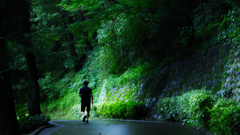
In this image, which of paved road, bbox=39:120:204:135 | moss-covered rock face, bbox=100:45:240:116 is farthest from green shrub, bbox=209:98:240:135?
moss-covered rock face, bbox=100:45:240:116

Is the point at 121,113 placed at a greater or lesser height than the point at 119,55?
lesser

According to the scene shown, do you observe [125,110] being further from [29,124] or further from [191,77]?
[29,124]

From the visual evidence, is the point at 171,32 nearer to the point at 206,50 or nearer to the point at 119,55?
the point at 206,50

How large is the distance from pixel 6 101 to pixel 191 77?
8820mm

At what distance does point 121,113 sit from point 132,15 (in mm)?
5910

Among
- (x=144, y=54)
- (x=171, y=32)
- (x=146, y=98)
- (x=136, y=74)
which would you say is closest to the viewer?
(x=171, y=32)

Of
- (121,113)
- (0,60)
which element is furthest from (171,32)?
(0,60)

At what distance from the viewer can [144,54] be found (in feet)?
57.7

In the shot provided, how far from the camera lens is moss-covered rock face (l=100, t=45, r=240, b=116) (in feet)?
32.0

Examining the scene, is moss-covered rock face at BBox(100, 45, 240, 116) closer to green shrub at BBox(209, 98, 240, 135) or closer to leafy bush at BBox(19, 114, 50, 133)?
green shrub at BBox(209, 98, 240, 135)

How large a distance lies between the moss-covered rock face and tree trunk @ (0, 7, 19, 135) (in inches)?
294

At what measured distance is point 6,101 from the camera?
31.6 feet

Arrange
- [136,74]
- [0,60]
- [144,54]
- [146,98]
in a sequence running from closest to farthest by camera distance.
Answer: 1. [0,60]
2. [146,98]
3. [144,54]
4. [136,74]

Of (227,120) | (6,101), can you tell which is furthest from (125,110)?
(227,120)
